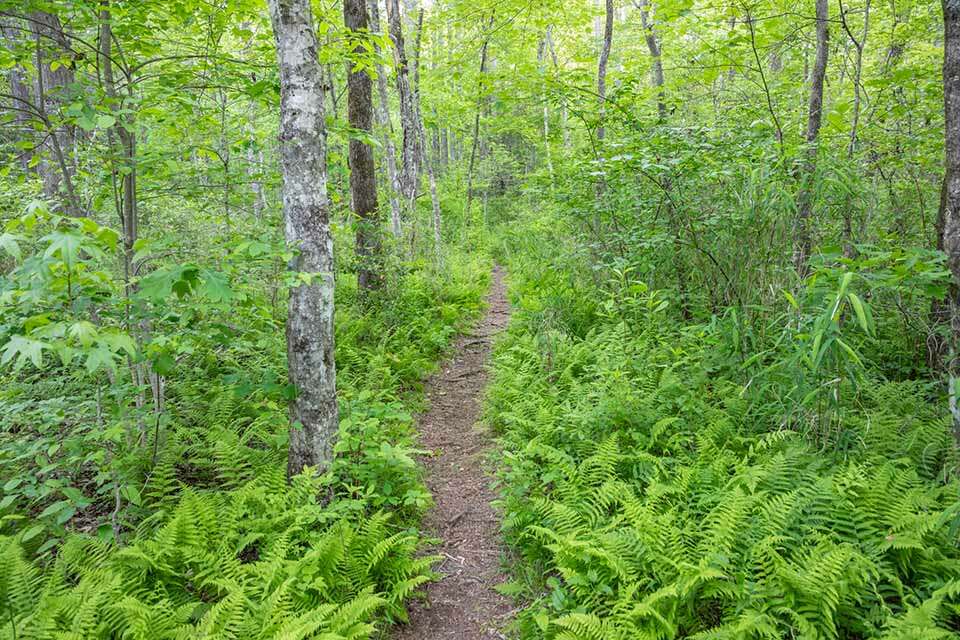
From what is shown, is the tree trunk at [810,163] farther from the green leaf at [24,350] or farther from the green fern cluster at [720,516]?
the green leaf at [24,350]

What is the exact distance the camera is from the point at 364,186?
9.13 m

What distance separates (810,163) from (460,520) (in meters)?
5.56

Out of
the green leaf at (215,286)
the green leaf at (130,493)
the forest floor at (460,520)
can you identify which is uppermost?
the green leaf at (215,286)

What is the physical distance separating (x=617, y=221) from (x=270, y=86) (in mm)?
5633

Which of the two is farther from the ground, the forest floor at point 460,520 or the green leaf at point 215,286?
the green leaf at point 215,286

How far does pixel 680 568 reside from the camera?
10.6ft

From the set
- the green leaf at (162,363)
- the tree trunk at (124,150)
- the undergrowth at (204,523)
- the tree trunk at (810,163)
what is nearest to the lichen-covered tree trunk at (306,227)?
the undergrowth at (204,523)

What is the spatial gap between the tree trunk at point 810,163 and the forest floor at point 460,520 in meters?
4.25

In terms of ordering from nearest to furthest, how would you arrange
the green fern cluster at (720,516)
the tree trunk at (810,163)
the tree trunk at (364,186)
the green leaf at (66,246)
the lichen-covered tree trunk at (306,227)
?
1. the green leaf at (66,246)
2. the green fern cluster at (720,516)
3. the lichen-covered tree trunk at (306,227)
4. the tree trunk at (810,163)
5. the tree trunk at (364,186)

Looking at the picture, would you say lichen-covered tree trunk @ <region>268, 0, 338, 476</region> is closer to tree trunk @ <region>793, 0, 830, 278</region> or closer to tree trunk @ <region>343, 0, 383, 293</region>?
tree trunk @ <region>343, 0, 383, 293</region>

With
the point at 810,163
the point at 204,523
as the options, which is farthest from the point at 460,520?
the point at 810,163

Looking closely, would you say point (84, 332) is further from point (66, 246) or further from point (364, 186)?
point (364, 186)

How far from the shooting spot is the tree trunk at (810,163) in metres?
5.52

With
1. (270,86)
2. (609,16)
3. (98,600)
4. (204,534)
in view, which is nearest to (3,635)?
(98,600)
